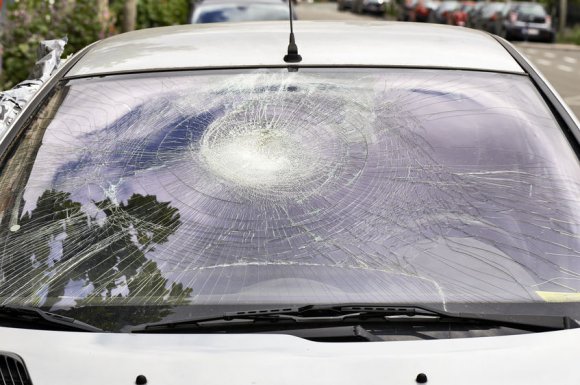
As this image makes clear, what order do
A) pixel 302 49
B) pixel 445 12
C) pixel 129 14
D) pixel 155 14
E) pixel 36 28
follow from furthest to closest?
pixel 445 12 → pixel 155 14 → pixel 129 14 → pixel 36 28 → pixel 302 49

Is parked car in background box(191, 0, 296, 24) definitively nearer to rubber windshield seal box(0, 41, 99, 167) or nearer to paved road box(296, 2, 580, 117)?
paved road box(296, 2, 580, 117)

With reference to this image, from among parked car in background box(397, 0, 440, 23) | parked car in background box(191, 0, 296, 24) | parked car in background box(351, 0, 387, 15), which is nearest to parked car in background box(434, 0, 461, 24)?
parked car in background box(397, 0, 440, 23)

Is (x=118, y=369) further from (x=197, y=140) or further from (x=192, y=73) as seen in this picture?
(x=192, y=73)

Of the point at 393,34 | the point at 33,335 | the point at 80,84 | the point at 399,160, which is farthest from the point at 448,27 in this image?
the point at 33,335

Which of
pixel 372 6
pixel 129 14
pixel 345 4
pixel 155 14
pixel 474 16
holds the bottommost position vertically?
pixel 345 4

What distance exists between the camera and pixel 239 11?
12.9m

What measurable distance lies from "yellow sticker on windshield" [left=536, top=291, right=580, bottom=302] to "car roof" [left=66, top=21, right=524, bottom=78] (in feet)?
2.78

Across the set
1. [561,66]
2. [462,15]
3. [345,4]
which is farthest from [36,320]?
[345,4]

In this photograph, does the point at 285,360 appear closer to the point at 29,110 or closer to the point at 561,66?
the point at 29,110

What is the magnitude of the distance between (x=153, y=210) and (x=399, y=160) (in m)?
0.65

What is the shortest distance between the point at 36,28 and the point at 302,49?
25.9 ft

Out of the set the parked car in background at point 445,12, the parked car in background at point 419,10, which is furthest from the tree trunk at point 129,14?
the parked car in background at point 419,10

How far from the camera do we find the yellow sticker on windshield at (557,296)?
243cm

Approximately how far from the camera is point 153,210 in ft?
8.76
